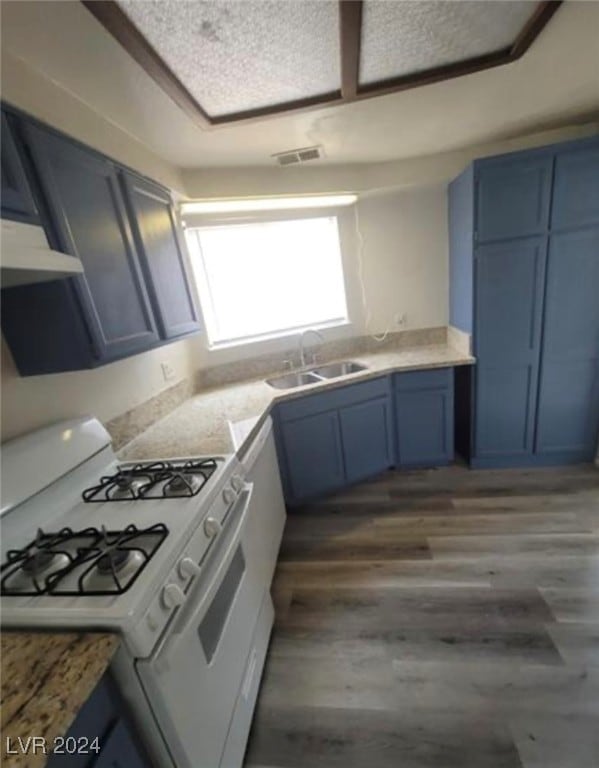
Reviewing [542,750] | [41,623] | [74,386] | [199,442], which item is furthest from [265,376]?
[542,750]

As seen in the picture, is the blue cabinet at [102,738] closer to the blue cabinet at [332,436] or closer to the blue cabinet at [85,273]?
the blue cabinet at [85,273]

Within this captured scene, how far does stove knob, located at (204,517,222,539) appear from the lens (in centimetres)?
100

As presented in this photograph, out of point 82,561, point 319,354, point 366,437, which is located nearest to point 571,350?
point 366,437

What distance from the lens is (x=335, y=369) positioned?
2.73 m

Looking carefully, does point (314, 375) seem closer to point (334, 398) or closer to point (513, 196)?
point (334, 398)

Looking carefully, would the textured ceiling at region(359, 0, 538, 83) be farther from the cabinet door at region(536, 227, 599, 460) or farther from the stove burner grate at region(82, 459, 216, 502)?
the stove burner grate at region(82, 459, 216, 502)

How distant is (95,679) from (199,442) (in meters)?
1.01

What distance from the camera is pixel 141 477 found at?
126 cm

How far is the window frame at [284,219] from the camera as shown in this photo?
2.43 m

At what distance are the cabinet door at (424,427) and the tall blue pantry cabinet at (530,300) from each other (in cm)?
18

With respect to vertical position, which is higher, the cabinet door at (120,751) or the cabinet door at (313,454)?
the cabinet door at (120,751)

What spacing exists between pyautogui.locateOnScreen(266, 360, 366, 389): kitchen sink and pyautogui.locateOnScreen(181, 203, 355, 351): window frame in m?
0.35

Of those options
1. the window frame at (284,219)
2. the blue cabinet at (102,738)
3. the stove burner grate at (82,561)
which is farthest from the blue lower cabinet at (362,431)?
the blue cabinet at (102,738)

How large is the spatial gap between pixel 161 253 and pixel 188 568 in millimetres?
1469
